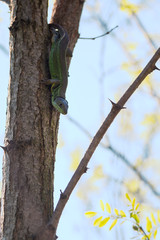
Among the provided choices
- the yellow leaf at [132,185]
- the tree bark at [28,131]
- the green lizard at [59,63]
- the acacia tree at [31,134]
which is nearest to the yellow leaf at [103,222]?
the acacia tree at [31,134]

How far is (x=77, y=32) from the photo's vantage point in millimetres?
4711

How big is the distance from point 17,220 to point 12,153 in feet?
1.82

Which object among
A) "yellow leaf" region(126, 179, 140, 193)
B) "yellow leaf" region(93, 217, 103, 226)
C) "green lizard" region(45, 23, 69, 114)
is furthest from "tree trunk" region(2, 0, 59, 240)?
"yellow leaf" region(126, 179, 140, 193)

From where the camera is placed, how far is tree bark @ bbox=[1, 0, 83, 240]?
→ 3023 millimetres

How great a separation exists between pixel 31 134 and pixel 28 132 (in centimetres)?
3

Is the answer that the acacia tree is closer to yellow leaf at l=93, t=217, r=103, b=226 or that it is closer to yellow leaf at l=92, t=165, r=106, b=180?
yellow leaf at l=93, t=217, r=103, b=226

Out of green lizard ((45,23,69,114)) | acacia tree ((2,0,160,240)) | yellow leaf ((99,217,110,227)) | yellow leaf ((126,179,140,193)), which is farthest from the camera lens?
yellow leaf ((126,179,140,193))

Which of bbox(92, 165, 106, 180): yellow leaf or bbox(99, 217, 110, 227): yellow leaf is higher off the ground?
bbox(99, 217, 110, 227): yellow leaf

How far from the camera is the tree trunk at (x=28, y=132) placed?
3025 mm

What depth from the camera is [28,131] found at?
330cm

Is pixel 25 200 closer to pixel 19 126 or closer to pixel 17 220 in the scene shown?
pixel 17 220

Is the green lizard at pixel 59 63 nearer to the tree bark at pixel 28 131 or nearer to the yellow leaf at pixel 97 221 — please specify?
the tree bark at pixel 28 131

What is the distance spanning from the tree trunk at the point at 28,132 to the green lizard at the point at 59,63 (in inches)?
9.3

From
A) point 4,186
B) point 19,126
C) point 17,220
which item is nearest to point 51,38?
point 19,126
